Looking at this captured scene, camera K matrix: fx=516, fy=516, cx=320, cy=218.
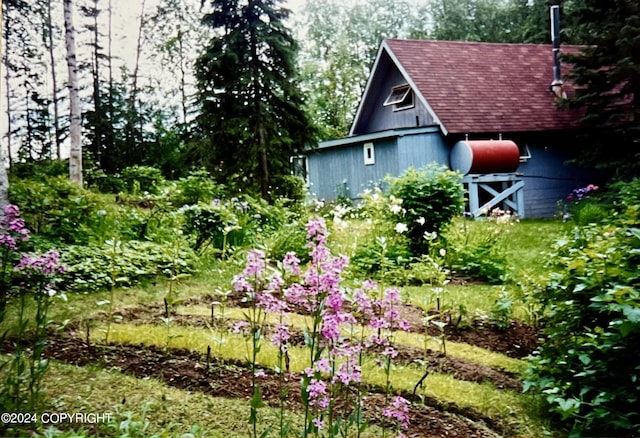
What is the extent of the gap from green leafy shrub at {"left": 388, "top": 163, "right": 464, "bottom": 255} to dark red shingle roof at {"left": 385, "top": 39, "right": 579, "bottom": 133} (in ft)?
9.93

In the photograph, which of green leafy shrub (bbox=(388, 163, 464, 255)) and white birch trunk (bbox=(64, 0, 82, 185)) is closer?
white birch trunk (bbox=(64, 0, 82, 185))

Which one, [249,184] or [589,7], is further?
[589,7]

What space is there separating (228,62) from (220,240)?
4.38ft

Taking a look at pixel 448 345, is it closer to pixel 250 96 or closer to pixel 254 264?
pixel 254 264

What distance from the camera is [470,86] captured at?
7.48 meters

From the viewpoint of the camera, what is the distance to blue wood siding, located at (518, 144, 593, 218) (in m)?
6.87

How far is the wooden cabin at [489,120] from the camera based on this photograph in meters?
6.85

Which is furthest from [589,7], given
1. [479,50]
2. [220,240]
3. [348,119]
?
[220,240]

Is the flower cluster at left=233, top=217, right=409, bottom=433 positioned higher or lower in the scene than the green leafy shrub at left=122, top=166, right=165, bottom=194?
lower

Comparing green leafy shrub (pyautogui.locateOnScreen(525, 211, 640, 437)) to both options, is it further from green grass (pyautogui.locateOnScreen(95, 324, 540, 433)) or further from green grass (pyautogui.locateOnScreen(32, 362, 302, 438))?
green grass (pyautogui.locateOnScreen(32, 362, 302, 438))

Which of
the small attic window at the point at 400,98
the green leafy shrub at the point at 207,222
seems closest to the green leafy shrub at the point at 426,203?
the green leafy shrub at the point at 207,222

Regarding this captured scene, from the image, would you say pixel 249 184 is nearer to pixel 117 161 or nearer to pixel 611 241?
pixel 117 161

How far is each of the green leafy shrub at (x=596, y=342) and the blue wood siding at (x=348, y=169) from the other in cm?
586

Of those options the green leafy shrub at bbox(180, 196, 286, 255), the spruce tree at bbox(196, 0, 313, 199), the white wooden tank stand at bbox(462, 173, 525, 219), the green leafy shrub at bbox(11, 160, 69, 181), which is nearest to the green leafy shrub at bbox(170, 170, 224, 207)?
the green leafy shrub at bbox(180, 196, 286, 255)
